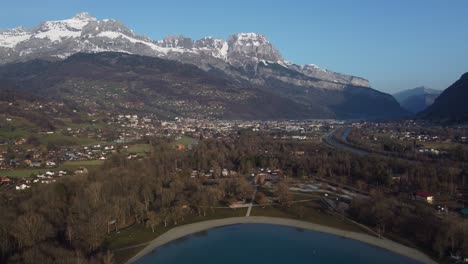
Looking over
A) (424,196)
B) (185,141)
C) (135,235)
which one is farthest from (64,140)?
(424,196)


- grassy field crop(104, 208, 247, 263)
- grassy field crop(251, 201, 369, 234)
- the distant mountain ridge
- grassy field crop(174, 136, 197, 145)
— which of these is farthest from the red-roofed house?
the distant mountain ridge

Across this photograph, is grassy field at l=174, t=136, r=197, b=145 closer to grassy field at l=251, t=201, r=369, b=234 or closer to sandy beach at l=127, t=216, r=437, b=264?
grassy field at l=251, t=201, r=369, b=234

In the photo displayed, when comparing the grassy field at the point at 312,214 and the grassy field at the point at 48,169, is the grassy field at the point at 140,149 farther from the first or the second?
the grassy field at the point at 312,214

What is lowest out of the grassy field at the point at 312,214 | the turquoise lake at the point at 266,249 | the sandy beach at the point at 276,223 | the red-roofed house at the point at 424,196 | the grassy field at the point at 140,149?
the turquoise lake at the point at 266,249

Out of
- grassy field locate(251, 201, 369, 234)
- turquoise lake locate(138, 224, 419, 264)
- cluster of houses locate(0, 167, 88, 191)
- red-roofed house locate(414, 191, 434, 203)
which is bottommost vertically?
turquoise lake locate(138, 224, 419, 264)

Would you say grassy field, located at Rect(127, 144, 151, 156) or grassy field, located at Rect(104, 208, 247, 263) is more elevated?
grassy field, located at Rect(127, 144, 151, 156)

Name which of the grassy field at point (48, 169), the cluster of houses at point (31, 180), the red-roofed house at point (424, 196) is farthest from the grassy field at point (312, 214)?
the grassy field at point (48, 169)

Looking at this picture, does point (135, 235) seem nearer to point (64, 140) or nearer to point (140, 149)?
point (140, 149)
